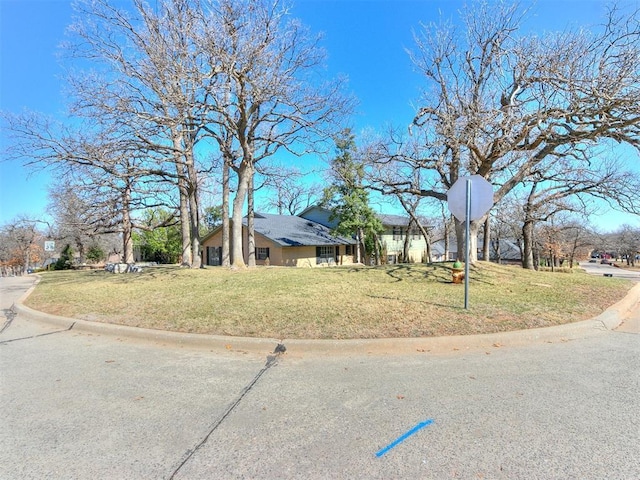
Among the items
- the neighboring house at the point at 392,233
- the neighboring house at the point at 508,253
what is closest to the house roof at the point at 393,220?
the neighboring house at the point at 392,233

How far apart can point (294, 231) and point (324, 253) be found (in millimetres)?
3445

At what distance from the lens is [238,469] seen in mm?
2418

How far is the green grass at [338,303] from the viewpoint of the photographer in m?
5.70

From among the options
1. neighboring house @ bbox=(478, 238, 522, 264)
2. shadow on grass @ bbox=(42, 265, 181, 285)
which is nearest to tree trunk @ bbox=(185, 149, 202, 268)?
shadow on grass @ bbox=(42, 265, 181, 285)

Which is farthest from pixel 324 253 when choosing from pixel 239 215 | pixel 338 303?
pixel 338 303

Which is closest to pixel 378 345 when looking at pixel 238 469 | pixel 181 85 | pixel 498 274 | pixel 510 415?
pixel 510 415

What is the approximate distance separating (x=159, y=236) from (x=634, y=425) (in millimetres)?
41511

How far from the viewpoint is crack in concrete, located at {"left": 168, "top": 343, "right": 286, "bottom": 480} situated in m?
2.51

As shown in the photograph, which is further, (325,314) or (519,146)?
(519,146)

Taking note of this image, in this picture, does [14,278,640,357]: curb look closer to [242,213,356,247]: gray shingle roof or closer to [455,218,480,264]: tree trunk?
[455,218,480,264]: tree trunk

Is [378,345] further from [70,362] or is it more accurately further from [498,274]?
[498,274]

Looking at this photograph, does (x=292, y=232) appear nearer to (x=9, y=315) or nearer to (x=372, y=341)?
(x=9, y=315)

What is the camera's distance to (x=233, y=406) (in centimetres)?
333

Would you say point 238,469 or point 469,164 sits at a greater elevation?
point 469,164
